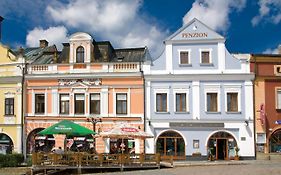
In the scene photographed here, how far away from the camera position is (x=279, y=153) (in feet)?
104

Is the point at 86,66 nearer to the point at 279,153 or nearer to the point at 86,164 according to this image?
the point at 86,164

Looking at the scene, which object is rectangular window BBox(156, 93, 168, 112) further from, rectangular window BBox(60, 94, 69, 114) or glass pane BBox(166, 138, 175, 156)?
rectangular window BBox(60, 94, 69, 114)

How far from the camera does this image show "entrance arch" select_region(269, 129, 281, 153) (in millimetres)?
31922

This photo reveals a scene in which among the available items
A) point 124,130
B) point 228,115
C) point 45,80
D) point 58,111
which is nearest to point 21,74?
point 45,80

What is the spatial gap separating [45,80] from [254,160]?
16.9m

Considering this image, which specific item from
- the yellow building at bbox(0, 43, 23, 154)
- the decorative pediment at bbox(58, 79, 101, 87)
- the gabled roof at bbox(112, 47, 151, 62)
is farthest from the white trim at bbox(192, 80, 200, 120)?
the yellow building at bbox(0, 43, 23, 154)

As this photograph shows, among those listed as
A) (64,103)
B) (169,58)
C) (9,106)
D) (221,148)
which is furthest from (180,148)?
(9,106)

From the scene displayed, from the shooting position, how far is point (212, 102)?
3241 cm

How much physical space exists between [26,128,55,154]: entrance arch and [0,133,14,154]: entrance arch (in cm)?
141

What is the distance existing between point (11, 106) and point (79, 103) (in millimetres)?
5632

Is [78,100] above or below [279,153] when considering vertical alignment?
above

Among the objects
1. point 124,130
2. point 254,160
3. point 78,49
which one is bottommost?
point 254,160

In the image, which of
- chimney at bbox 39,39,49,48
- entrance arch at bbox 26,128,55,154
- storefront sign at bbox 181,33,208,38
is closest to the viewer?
storefront sign at bbox 181,33,208,38

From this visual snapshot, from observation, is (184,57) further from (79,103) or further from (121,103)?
(79,103)
